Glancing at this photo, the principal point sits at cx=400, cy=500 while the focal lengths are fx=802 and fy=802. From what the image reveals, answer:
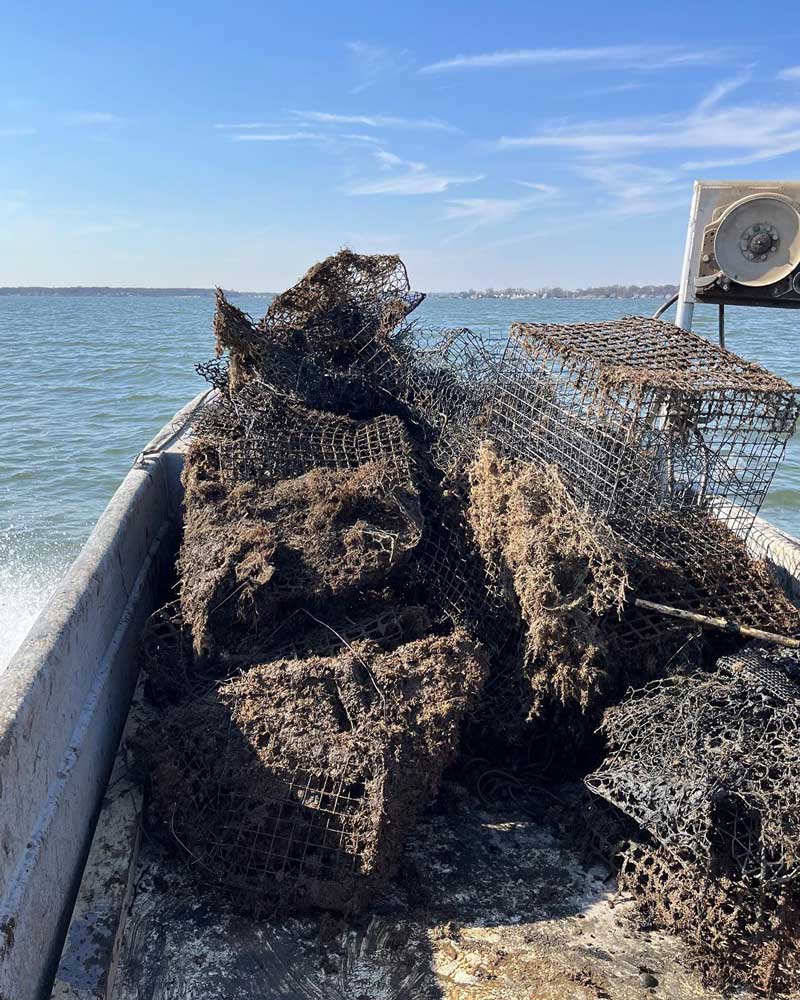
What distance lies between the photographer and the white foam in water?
20.1 feet

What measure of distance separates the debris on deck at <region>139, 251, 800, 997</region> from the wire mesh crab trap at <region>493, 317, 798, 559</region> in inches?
0.6

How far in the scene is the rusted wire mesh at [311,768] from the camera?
8.18ft

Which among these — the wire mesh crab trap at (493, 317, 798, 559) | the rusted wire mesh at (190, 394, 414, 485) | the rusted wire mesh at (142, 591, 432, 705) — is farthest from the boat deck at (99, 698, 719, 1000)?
the rusted wire mesh at (190, 394, 414, 485)

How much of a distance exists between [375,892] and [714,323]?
110ft

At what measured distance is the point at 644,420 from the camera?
3170mm

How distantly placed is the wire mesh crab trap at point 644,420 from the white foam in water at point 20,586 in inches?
164

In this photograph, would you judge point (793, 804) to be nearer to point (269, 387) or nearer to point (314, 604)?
point (314, 604)

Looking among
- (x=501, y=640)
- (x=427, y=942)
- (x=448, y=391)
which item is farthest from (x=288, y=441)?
(x=427, y=942)

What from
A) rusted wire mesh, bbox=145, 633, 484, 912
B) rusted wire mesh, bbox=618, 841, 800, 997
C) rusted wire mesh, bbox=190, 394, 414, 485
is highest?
rusted wire mesh, bbox=190, 394, 414, 485

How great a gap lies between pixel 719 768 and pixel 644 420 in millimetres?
1363

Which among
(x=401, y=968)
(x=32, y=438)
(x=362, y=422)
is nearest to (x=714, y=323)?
(x=32, y=438)

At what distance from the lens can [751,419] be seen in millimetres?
3164

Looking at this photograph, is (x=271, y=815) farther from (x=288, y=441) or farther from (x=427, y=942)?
(x=288, y=441)

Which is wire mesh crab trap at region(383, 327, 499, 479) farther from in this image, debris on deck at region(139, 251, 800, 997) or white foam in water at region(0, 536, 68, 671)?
white foam in water at region(0, 536, 68, 671)
